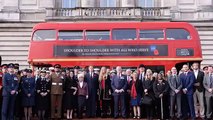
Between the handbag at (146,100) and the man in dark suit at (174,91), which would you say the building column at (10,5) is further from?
the man in dark suit at (174,91)

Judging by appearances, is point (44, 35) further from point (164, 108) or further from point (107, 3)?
point (107, 3)

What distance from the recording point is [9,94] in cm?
1723

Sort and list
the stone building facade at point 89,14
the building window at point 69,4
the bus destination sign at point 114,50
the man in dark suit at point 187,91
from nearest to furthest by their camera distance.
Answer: the man in dark suit at point 187,91
the bus destination sign at point 114,50
the stone building facade at point 89,14
the building window at point 69,4

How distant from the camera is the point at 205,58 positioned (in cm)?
3541

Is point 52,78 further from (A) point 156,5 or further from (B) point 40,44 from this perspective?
(A) point 156,5

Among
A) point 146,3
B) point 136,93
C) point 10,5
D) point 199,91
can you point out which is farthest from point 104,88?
point 10,5

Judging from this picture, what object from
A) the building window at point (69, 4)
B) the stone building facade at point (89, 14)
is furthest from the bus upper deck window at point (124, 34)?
the building window at point (69, 4)

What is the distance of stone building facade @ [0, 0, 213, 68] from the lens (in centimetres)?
3484

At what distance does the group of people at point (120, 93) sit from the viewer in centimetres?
1797

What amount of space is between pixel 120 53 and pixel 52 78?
5.46 metres

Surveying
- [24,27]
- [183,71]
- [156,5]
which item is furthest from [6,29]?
[183,71]

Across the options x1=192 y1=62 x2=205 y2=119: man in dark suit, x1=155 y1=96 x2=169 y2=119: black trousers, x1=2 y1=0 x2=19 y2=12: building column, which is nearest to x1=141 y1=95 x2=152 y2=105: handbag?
x1=155 y1=96 x2=169 y2=119: black trousers

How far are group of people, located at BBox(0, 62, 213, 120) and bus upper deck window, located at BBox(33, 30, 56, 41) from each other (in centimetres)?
462

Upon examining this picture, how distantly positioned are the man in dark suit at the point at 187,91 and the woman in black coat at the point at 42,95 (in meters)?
5.31
